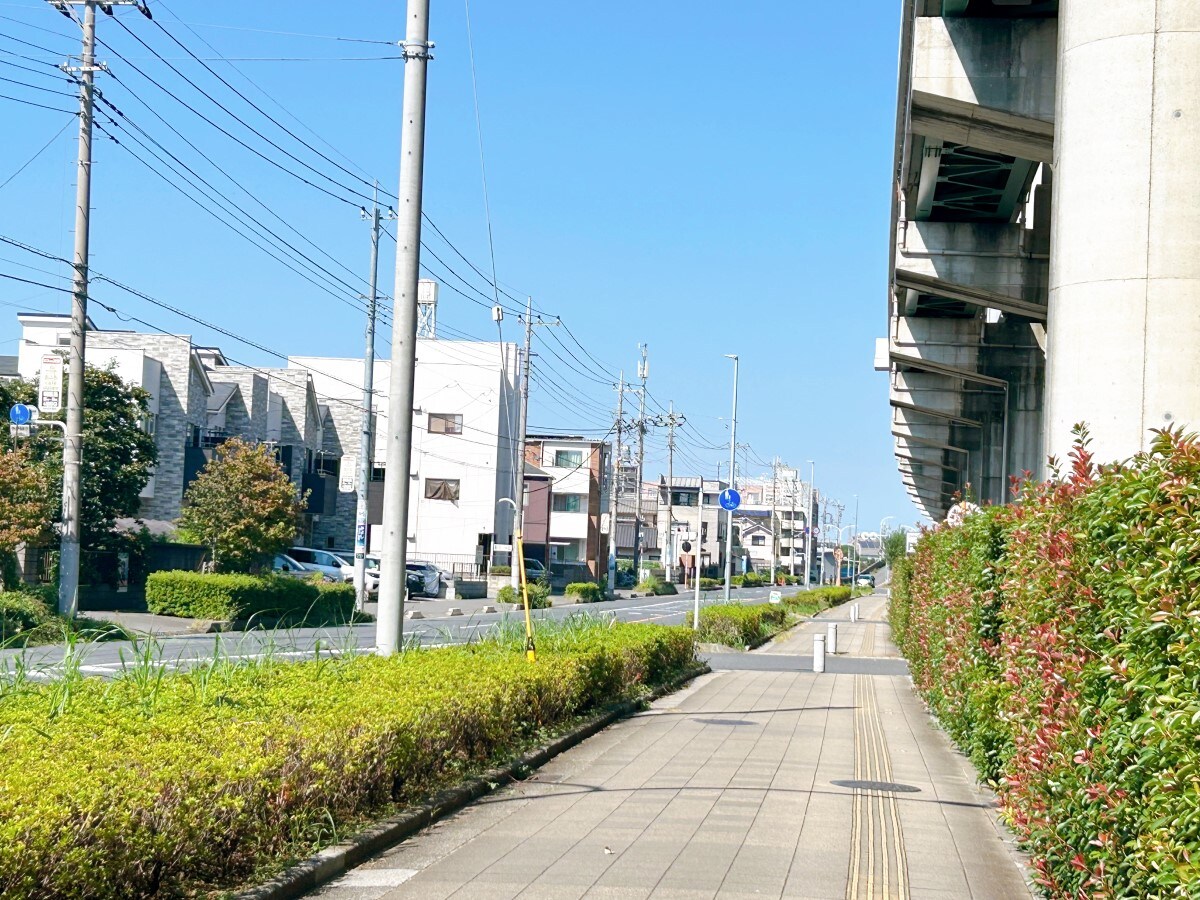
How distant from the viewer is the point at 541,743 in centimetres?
1219

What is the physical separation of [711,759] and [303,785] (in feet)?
19.0

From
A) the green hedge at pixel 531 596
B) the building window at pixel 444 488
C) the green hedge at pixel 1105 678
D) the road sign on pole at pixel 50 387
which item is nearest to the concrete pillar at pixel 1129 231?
the green hedge at pixel 1105 678

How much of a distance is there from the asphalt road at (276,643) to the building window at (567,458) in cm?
2644

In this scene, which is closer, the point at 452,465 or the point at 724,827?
the point at 724,827

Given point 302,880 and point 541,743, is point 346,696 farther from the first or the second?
point 541,743

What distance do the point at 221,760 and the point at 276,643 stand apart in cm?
526

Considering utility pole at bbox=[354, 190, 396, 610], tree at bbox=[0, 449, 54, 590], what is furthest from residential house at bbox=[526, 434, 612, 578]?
tree at bbox=[0, 449, 54, 590]

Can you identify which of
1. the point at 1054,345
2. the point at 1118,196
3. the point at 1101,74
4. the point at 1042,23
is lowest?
the point at 1054,345

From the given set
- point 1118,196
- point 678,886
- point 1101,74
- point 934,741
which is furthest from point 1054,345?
point 678,886

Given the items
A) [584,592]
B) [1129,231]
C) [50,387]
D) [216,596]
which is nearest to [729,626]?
[216,596]

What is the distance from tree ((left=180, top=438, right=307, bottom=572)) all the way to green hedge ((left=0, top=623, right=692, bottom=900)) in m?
26.7

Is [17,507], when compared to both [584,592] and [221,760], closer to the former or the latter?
[221,760]

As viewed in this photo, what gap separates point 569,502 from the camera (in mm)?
85312

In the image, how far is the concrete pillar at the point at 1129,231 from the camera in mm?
11500
